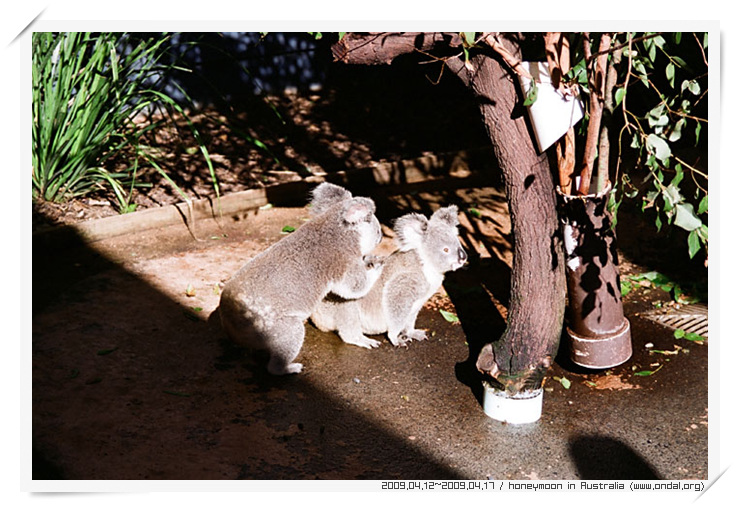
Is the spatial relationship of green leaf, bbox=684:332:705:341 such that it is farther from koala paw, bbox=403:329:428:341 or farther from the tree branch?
the tree branch

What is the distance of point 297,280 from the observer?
4895 millimetres

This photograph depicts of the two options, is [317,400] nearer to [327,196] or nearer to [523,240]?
[327,196]

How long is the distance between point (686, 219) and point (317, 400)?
2415 millimetres

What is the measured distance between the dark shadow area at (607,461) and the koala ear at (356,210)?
1.94 m

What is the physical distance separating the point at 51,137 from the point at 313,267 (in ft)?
11.0

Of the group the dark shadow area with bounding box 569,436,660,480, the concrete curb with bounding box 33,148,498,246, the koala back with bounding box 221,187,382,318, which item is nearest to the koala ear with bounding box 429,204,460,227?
the koala back with bounding box 221,187,382,318

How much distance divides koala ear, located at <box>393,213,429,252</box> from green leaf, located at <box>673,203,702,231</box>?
6.12ft

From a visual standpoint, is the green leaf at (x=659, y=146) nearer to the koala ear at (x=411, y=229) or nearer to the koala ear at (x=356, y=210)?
the koala ear at (x=411, y=229)

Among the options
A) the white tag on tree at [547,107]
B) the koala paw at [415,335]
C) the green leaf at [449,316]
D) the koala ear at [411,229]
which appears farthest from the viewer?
the green leaf at [449,316]

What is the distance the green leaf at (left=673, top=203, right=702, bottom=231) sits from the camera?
3645mm

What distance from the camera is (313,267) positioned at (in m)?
4.96

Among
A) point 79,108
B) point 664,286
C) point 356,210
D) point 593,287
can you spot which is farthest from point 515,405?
point 79,108

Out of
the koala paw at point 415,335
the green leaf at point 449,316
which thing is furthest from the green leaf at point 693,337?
the koala paw at point 415,335

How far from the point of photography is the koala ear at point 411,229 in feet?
17.0
